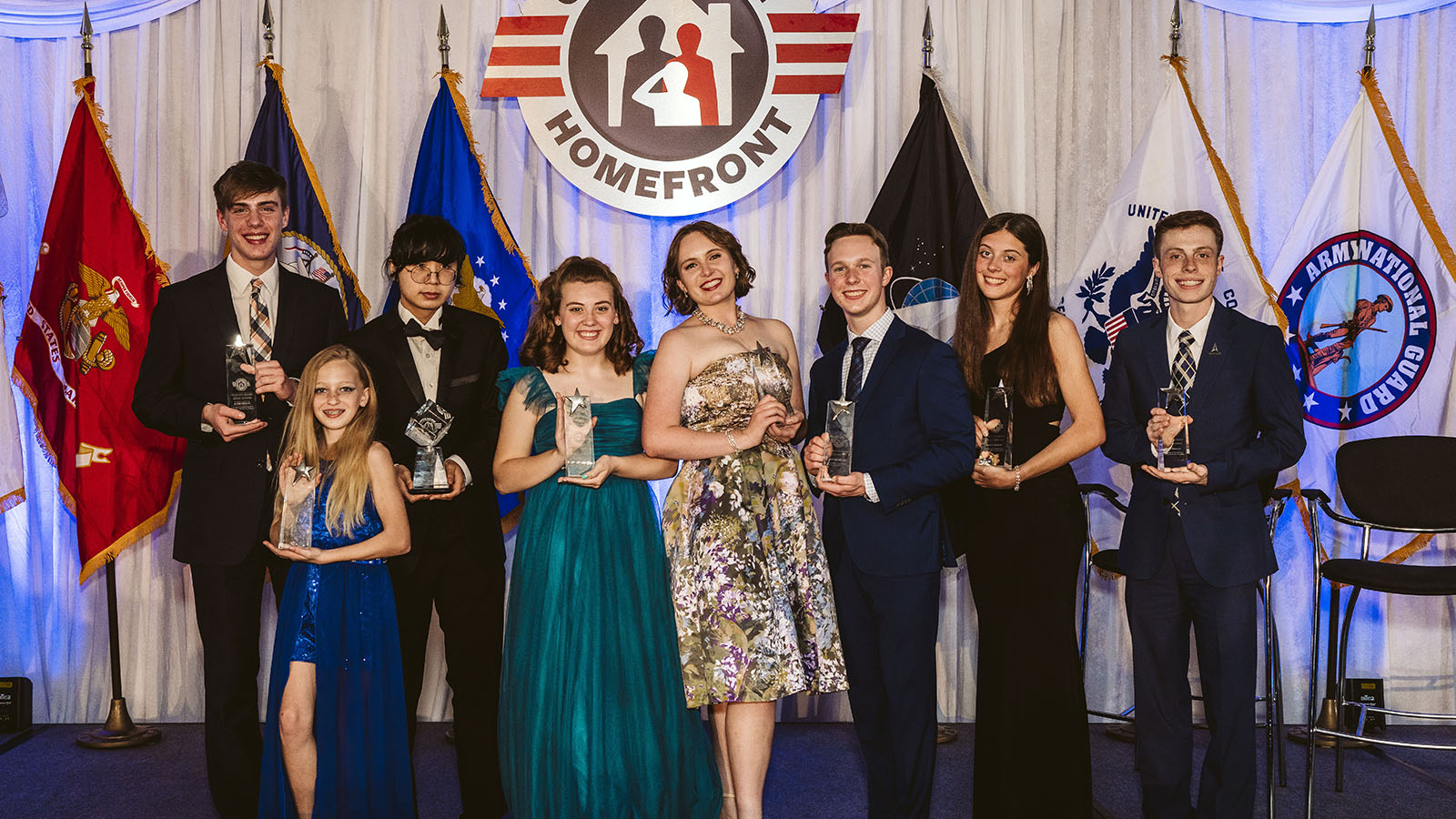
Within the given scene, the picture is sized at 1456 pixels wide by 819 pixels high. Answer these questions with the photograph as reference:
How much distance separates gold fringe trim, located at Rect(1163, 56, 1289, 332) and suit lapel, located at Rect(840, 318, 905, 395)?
203 centimetres

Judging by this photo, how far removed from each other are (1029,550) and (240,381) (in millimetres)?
2356

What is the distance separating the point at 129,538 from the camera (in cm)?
439

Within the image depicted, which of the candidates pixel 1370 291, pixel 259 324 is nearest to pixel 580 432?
pixel 259 324

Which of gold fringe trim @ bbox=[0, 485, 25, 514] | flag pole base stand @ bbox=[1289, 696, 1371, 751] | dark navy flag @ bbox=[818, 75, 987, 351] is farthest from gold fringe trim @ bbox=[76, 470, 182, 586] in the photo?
flag pole base stand @ bbox=[1289, 696, 1371, 751]

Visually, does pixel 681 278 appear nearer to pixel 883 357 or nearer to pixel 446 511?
pixel 883 357

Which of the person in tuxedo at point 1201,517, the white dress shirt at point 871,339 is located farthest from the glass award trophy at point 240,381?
the person in tuxedo at point 1201,517

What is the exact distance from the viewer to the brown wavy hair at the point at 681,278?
3203mm

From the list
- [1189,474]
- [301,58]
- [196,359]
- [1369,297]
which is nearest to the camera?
[1189,474]

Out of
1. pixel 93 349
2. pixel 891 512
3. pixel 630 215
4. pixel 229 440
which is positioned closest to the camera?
pixel 891 512

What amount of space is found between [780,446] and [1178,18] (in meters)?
2.88

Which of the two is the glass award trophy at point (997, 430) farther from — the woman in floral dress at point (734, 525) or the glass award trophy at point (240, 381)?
the glass award trophy at point (240, 381)

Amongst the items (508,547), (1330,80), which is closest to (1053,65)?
(1330,80)

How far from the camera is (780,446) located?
10.5 feet

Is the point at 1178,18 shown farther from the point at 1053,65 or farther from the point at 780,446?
the point at 780,446
